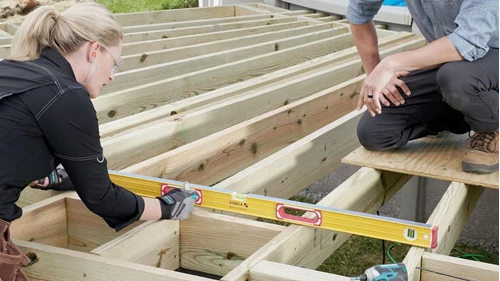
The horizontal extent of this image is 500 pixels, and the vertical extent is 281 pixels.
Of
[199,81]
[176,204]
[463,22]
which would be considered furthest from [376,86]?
[199,81]

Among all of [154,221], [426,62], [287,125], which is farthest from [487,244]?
[154,221]

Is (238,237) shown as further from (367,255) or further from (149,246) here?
(367,255)

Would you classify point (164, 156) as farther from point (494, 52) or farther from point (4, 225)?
point (494, 52)

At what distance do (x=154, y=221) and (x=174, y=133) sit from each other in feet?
3.01

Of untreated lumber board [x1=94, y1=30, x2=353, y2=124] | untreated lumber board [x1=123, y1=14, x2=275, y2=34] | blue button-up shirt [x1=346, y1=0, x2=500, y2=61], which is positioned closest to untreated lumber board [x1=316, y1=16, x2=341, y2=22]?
untreated lumber board [x1=123, y1=14, x2=275, y2=34]

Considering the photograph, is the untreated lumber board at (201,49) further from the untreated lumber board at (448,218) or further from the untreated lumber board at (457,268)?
the untreated lumber board at (457,268)

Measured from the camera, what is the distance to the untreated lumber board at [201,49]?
4.67 meters

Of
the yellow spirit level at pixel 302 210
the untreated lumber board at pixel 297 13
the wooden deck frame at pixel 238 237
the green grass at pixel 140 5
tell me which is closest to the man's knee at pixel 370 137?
the wooden deck frame at pixel 238 237

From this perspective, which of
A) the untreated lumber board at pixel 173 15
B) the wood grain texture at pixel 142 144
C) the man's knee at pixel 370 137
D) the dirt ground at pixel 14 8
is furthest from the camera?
the dirt ground at pixel 14 8

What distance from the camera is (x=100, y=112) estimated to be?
11.7 ft

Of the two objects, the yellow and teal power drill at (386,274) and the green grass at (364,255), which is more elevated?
the yellow and teal power drill at (386,274)

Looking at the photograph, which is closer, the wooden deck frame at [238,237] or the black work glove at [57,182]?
the wooden deck frame at [238,237]

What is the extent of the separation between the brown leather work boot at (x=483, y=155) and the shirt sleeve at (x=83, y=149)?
1.53m

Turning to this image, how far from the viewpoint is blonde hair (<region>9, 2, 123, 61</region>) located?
2.14 meters
